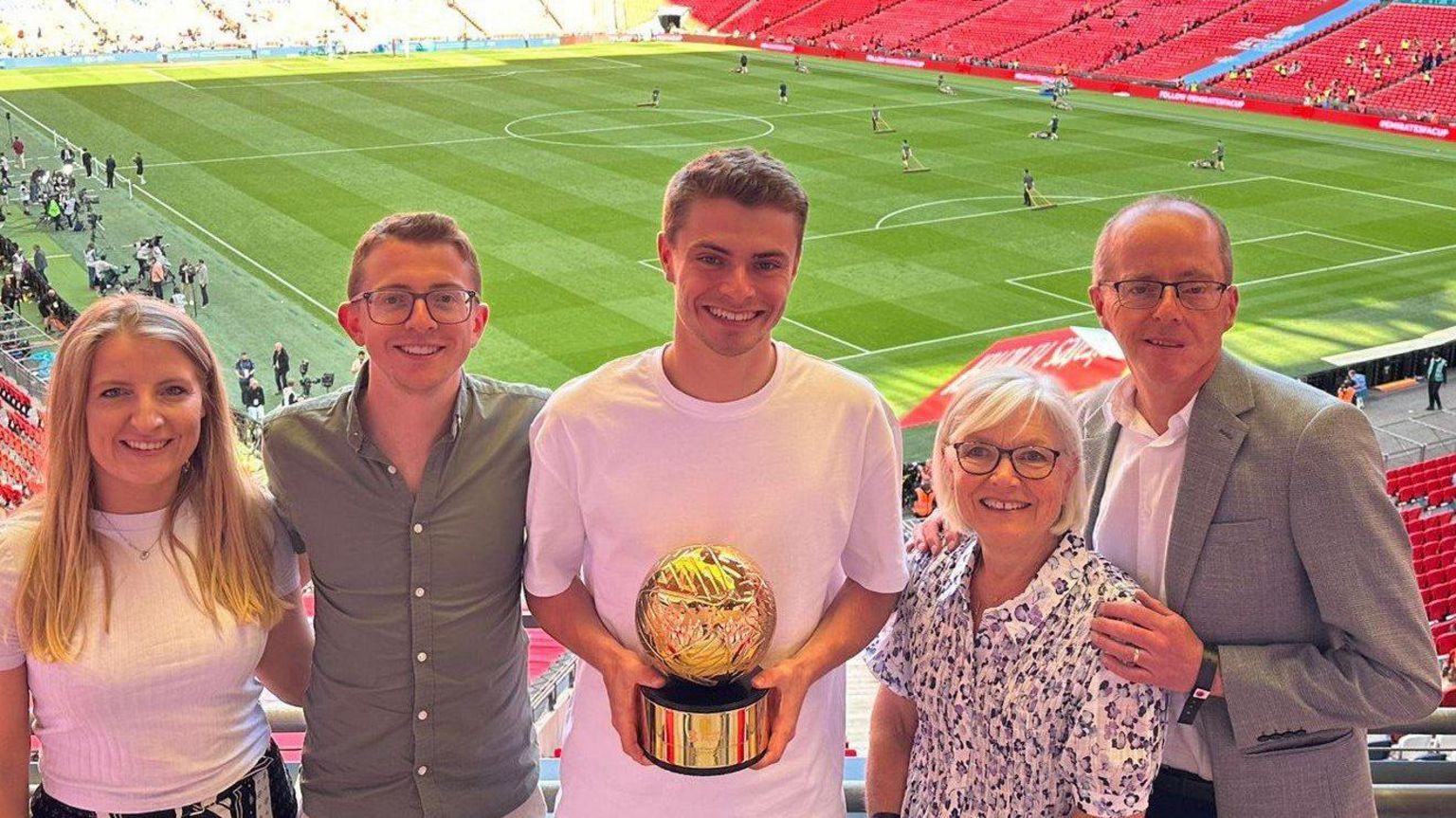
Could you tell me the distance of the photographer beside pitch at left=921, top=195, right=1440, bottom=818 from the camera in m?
3.27

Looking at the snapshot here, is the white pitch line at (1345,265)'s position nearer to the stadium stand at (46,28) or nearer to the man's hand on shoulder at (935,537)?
the man's hand on shoulder at (935,537)

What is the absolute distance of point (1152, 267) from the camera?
3533 mm

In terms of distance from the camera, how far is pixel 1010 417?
10.6 feet

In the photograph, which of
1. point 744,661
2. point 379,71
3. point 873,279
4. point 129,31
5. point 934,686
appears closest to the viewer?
point 744,661

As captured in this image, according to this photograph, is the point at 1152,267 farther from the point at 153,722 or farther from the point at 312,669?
the point at 153,722

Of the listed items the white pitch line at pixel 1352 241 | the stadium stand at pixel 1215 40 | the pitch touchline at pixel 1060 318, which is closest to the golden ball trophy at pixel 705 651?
the pitch touchline at pixel 1060 318

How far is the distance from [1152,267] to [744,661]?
146 centimetres

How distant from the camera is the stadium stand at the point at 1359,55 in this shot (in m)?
47.5

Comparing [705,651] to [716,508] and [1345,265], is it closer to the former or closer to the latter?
[716,508]

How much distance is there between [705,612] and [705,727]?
0.86ft

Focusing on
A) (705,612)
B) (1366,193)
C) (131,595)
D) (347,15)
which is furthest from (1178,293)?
(347,15)

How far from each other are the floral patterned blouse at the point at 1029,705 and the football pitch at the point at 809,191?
17.2 m

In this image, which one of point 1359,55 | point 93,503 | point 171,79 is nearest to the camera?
point 93,503

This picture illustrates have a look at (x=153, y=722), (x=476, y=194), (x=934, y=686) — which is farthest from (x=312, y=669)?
(x=476, y=194)
